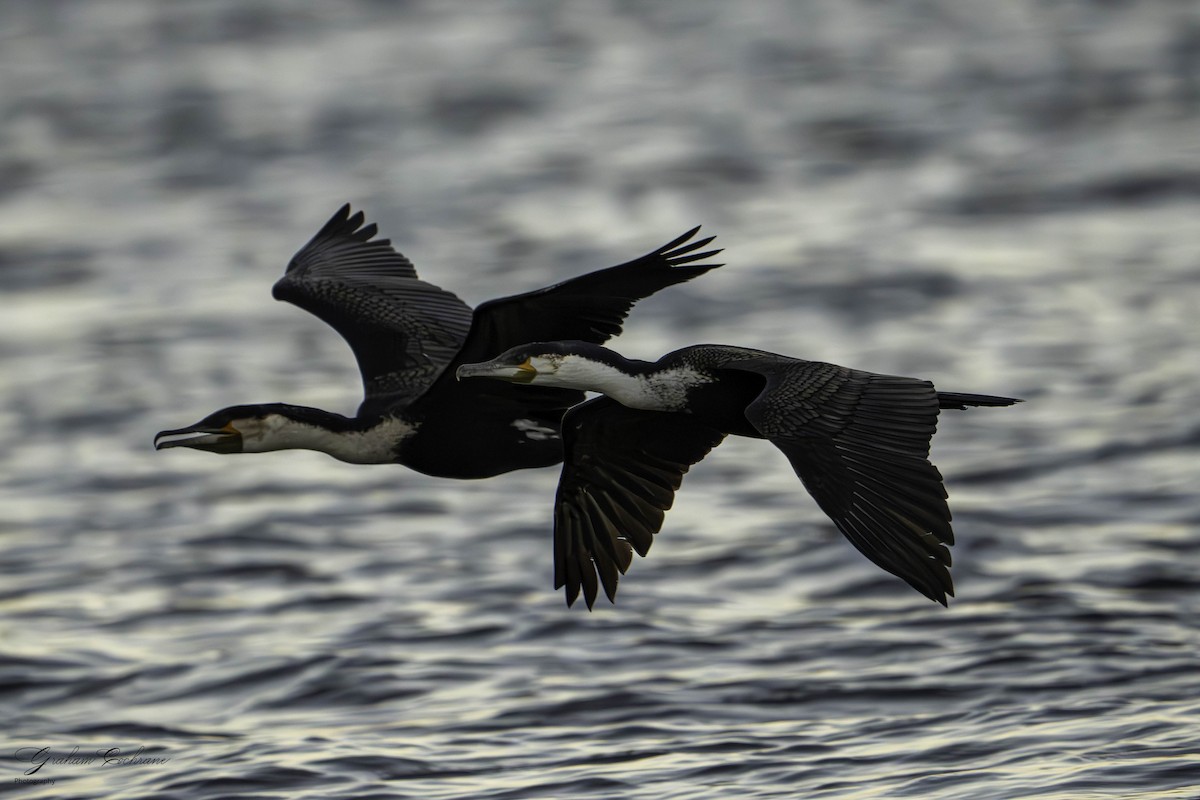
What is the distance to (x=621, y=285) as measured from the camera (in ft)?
27.7

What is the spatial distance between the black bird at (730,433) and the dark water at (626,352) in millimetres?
1227

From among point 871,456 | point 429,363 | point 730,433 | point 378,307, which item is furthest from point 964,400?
point 378,307

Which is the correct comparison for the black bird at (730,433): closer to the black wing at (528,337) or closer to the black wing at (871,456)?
the black wing at (871,456)

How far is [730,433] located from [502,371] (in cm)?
98

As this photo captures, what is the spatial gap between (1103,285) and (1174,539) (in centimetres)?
421

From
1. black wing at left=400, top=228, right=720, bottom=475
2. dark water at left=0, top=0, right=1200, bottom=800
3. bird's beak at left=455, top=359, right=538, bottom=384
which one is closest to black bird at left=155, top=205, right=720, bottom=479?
black wing at left=400, top=228, right=720, bottom=475

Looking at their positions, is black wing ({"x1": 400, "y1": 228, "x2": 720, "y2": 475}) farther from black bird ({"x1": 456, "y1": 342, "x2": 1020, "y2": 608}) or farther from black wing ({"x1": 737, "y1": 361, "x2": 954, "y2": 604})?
black wing ({"x1": 737, "y1": 361, "x2": 954, "y2": 604})

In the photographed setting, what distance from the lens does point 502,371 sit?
8.20 m

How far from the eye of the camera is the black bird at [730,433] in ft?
23.3

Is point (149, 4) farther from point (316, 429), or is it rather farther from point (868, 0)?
point (316, 429)

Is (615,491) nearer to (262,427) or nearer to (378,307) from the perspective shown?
(262,427)

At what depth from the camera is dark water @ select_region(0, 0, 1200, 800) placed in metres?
10.2

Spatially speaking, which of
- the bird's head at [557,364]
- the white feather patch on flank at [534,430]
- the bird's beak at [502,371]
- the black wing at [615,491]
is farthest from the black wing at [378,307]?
the bird's head at [557,364]

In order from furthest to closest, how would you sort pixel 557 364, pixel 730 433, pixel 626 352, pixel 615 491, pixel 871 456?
pixel 626 352
pixel 615 491
pixel 730 433
pixel 557 364
pixel 871 456
